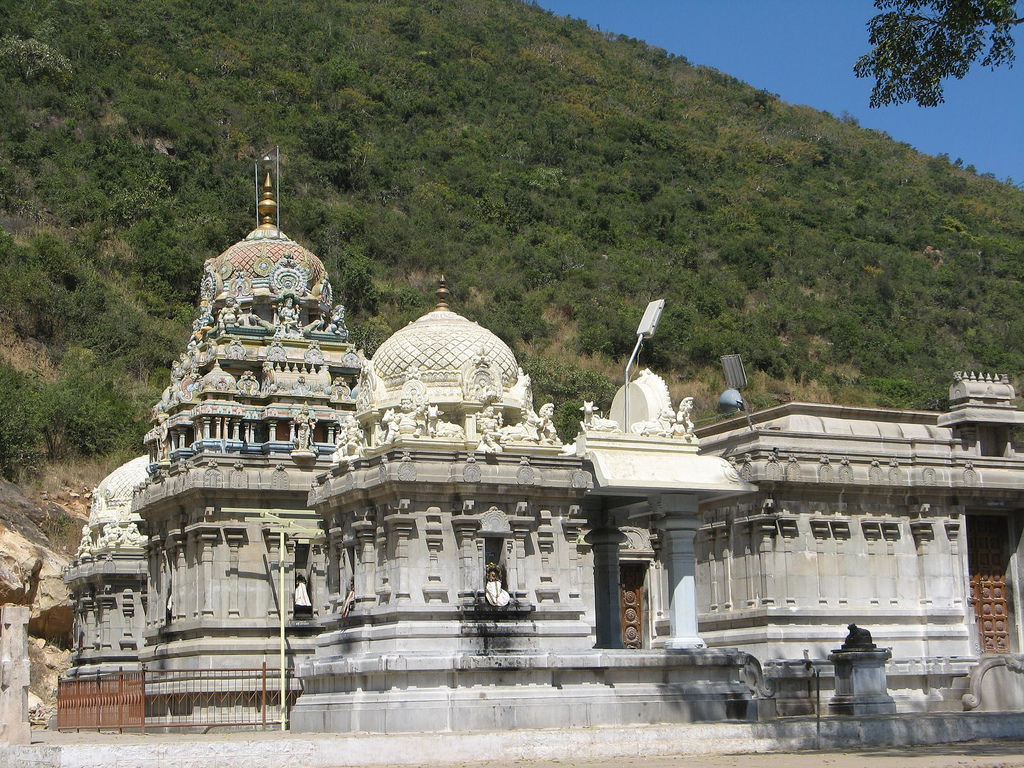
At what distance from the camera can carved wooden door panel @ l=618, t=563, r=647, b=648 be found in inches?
1512

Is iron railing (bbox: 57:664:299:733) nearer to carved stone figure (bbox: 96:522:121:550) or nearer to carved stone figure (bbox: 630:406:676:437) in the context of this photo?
carved stone figure (bbox: 96:522:121:550)

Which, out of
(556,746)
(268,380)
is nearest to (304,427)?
(268,380)

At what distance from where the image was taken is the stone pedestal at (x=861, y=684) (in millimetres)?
28328

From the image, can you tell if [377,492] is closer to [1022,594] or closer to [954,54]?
[954,54]

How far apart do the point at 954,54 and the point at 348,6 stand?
106m

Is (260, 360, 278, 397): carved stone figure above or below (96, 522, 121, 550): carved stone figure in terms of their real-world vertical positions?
above

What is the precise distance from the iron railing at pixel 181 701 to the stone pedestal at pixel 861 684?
491 inches

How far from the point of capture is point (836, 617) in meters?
34.6

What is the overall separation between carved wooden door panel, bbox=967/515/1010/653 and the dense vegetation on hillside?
3152 cm

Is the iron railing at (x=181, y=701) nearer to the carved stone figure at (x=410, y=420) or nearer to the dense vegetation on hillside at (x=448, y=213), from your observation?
the carved stone figure at (x=410, y=420)

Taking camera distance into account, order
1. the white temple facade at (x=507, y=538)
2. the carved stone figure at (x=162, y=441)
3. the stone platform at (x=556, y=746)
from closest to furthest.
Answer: the stone platform at (x=556, y=746), the white temple facade at (x=507, y=538), the carved stone figure at (x=162, y=441)

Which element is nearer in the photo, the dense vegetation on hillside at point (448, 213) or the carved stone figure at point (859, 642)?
the carved stone figure at point (859, 642)

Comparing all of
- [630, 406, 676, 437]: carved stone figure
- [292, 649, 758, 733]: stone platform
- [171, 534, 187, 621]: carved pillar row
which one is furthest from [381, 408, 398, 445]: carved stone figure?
[171, 534, 187, 621]: carved pillar row

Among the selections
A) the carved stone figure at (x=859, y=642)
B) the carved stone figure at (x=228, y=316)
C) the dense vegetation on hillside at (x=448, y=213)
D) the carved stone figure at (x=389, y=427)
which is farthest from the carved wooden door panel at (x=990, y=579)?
the dense vegetation on hillside at (x=448, y=213)
